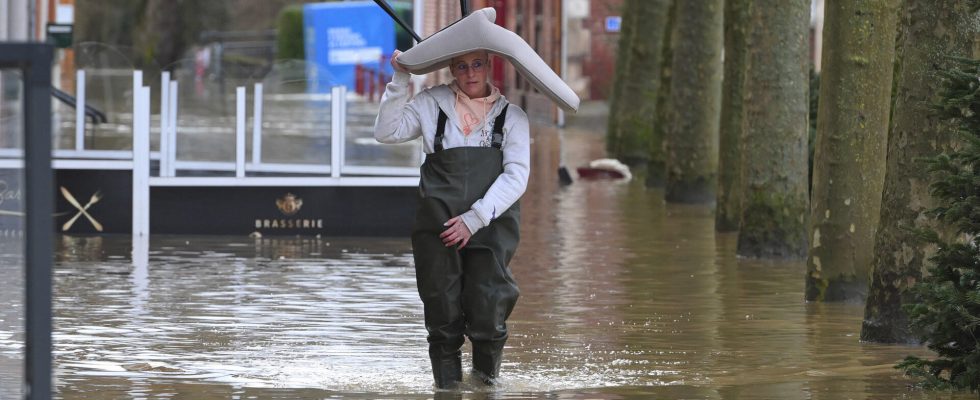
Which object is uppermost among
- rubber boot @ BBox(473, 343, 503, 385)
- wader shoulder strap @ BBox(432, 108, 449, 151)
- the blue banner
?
the blue banner

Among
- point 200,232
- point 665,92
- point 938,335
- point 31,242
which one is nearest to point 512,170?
point 938,335

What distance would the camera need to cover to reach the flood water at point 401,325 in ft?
28.1

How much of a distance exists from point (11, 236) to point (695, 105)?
16421mm

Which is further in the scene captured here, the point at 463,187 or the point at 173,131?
the point at 173,131

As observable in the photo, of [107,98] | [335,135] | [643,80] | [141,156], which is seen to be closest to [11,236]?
[141,156]

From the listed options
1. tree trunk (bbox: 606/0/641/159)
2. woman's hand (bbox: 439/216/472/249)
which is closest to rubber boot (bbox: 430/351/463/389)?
woman's hand (bbox: 439/216/472/249)

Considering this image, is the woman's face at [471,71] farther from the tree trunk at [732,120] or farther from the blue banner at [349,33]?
the blue banner at [349,33]

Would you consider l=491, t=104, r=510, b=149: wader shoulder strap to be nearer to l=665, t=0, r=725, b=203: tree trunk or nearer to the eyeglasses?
the eyeglasses

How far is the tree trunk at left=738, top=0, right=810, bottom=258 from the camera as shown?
15180 mm

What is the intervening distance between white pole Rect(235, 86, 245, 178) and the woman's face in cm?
773

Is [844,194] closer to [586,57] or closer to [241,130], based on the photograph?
[241,130]

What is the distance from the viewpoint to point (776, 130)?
15320 mm

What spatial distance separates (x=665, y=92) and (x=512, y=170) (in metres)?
16.6

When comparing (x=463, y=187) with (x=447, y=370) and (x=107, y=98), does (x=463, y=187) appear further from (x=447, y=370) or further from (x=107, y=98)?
(x=107, y=98)
